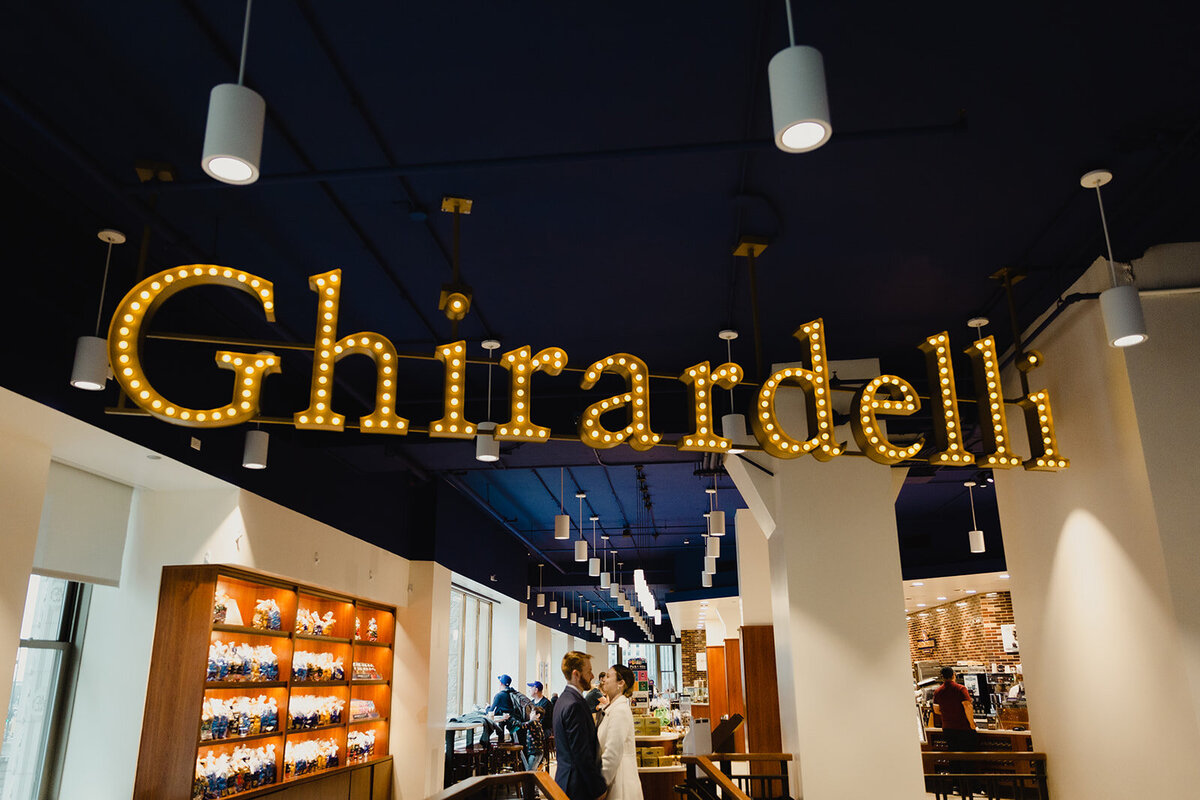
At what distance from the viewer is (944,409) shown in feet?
16.8

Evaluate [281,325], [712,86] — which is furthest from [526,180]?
[281,325]

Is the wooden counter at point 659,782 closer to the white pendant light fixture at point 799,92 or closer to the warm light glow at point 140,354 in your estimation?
the warm light glow at point 140,354

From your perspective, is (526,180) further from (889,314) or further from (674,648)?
(674,648)

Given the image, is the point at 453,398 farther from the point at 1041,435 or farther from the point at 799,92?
the point at 1041,435

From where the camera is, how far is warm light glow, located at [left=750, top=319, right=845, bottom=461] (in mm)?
4785

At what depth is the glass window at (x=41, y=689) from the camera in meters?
6.35

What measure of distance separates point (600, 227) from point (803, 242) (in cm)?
131

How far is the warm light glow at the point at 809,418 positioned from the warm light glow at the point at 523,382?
116 cm

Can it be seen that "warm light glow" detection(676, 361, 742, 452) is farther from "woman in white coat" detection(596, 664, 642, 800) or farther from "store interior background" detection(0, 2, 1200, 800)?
"woman in white coat" detection(596, 664, 642, 800)

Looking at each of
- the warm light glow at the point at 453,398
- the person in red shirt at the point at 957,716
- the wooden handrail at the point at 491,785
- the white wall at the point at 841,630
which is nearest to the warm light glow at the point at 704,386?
the warm light glow at the point at 453,398

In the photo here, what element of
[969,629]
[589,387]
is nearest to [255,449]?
[589,387]

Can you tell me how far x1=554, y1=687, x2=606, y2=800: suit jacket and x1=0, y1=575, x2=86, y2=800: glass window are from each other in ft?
13.3

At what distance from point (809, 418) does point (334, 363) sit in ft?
8.57

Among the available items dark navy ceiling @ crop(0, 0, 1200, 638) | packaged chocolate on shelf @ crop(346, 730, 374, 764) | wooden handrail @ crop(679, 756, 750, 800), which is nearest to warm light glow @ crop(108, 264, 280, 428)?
dark navy ceiling @ crop(0, 0, 1200, 638)
